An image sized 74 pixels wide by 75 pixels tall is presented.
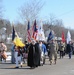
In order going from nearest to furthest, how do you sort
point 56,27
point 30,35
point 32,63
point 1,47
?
point 32,63, point 30,35, point 1,47, point 56,27

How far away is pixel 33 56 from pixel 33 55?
0.07 meters

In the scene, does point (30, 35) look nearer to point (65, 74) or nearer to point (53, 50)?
point (53, 50)

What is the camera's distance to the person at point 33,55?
1964 cm

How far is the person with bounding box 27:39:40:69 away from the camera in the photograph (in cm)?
1964

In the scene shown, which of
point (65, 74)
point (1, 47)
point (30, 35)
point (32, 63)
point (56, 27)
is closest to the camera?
point (65, 74)

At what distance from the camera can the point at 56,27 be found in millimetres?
91312

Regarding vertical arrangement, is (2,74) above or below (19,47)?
below

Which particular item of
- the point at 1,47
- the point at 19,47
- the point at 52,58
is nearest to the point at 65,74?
the point at 19,47

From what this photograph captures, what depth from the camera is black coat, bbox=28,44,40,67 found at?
1962 centimetres

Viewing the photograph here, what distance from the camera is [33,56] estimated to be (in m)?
19.8

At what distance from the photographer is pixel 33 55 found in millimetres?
19797

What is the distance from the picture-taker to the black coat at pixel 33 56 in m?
19.6

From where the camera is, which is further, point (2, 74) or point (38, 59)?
point (38, 59)

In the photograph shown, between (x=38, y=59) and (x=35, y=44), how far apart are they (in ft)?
3.16
